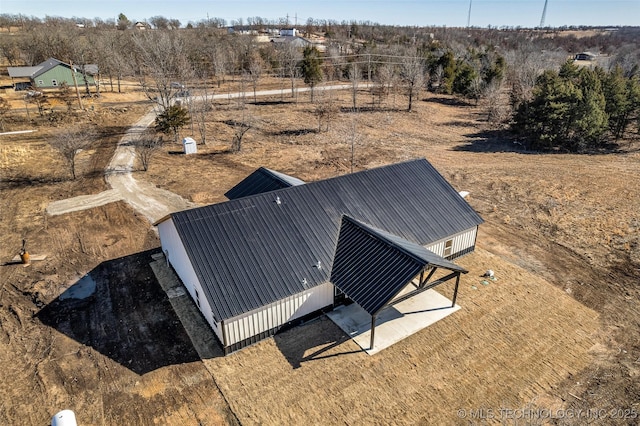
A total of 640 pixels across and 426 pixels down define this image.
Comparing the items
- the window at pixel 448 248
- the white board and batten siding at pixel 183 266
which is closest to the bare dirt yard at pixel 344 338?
the white board and batten siding at pixel 183 266

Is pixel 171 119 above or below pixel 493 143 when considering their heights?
above

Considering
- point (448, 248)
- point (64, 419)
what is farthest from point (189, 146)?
point (64, 419)

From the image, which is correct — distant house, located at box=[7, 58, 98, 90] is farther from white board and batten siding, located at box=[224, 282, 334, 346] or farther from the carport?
white board and batten siding, located at box=[224, 282, 334, 346]

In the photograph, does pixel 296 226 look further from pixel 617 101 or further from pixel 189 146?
pixel 617 101

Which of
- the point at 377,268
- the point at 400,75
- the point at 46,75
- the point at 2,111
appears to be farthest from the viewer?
the point at 400,75

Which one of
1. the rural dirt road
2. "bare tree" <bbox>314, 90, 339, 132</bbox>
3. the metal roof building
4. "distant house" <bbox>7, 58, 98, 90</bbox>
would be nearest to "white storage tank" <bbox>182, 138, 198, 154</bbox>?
the rural dirt road

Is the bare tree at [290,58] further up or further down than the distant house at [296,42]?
further down

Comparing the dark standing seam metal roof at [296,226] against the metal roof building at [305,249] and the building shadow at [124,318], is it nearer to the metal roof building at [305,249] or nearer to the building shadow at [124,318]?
the metal roof building at [305,249]
